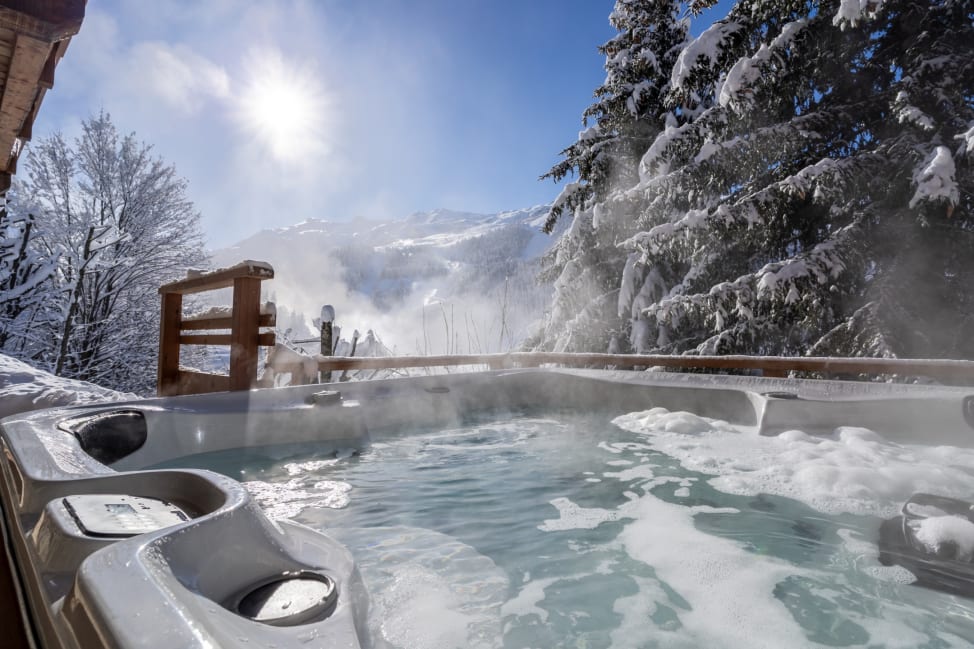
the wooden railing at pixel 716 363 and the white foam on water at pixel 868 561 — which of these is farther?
the wooden railing at pixel 716 363

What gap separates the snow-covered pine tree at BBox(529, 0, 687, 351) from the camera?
704 cm

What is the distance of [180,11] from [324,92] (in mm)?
2768

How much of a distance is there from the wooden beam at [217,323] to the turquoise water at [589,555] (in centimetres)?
60

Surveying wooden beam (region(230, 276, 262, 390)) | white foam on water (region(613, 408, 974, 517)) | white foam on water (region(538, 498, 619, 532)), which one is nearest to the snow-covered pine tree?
white foam on water (region(613, 408, 974, 517))

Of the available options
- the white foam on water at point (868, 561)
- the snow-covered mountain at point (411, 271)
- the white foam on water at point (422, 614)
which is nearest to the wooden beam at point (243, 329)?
the white foam on water at point (422, 614)

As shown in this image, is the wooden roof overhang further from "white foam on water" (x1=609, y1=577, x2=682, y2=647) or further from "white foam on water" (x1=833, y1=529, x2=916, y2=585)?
"white foam on water" (x1=833, y1=529, x2=916, y2=585)

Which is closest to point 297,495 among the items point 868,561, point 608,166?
point 868,561

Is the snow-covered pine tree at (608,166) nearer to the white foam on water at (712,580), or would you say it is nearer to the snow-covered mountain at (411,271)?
the snow-covered mountain at (411,271)

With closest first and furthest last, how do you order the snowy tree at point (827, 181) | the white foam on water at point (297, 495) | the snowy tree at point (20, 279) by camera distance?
the white foam on water at point (297, 495) → the snowy tree at point (827, 181) → the snowy tree at point (20, 279)

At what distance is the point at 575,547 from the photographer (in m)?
1.39

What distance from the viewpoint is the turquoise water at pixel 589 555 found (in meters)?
0.99

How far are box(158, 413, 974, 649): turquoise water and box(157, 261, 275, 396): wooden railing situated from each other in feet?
1.54

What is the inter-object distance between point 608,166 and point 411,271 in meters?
45.9

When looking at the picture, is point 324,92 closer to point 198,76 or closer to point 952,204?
point 198,76
